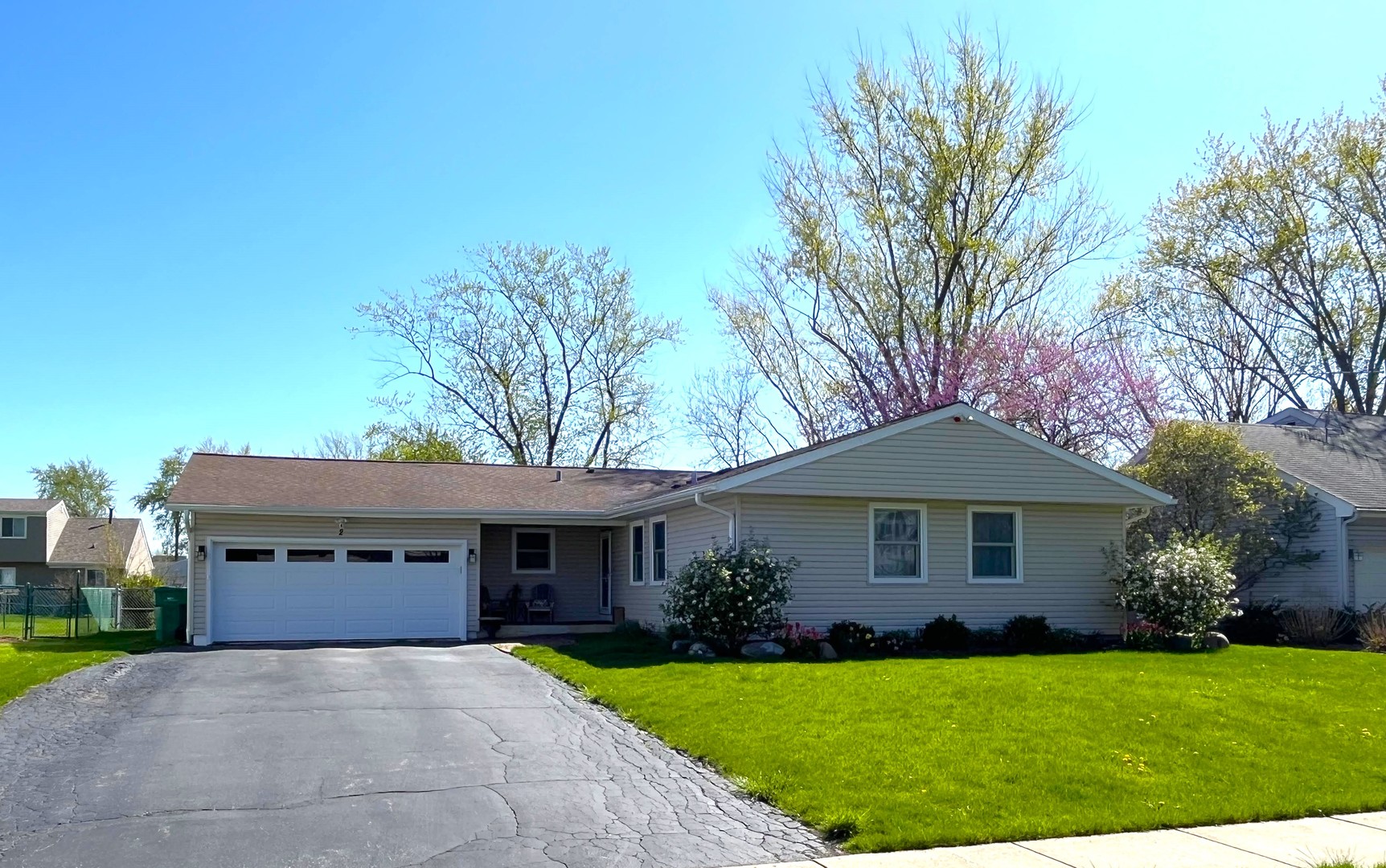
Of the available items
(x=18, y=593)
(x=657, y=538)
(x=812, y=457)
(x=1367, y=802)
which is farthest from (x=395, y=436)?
(x=1367, y=802)

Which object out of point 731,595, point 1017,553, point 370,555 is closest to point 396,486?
point 370,555

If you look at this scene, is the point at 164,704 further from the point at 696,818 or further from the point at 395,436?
the point at 395,436

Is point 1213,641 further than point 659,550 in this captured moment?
No

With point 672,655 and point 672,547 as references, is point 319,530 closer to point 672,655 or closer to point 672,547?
point 672,547

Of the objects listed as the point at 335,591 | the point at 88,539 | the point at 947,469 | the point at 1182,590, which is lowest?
the point at 335,591

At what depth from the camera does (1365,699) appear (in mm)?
13234

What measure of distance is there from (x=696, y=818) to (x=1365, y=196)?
105ft

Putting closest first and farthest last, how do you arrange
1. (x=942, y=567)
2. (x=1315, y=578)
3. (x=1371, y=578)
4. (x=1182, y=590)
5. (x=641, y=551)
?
1. (x=1182, y=590)
2. (x=942, y=567)
3. (x=641, y=551)
4. (x=1371, y=578)
5. (x=1315, y=578)

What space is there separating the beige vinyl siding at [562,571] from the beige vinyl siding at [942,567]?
7174mm

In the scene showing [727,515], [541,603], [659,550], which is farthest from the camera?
[541,603]

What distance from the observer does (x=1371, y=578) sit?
77.4 ft

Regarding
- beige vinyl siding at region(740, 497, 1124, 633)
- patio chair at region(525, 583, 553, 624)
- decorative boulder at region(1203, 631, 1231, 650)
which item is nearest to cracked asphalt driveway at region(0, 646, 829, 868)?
beige vinyl siding at region(740, 497, 1124, 633)

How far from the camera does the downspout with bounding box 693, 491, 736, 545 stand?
18781 mm

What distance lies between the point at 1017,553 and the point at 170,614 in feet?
50.1
